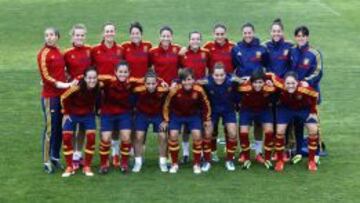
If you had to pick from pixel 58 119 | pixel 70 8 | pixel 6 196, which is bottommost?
pixel 6 196

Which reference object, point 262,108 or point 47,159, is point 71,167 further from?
point 262,108

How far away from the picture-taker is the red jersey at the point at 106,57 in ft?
30.7

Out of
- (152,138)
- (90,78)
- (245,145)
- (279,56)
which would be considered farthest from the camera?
(152,138)

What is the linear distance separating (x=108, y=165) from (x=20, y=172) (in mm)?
1051

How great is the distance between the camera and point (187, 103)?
9148 mm

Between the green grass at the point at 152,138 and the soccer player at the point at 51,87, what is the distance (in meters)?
0.34

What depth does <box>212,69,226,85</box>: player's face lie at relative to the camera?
914 centimetres

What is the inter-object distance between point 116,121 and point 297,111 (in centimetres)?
222

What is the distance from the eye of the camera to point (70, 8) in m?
23.9

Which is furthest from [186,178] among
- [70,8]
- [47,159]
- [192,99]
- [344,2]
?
[344,2]

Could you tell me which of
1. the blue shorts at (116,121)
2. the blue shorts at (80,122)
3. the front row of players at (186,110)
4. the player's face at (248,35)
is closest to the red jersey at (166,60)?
the front row of players at (186,110)

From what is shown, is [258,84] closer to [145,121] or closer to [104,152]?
[145,121]

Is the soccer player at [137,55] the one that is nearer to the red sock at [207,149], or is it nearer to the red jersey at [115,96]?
the red jersey at [115,96]

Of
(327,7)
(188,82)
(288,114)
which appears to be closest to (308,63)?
(288,114)
